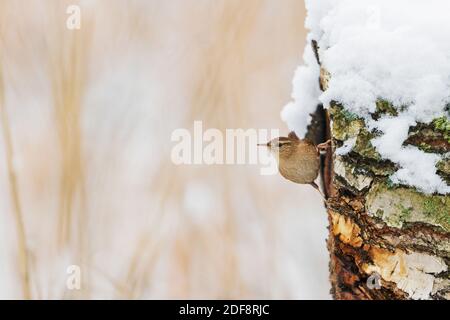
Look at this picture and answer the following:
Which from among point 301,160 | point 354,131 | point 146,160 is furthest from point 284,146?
point 146,160

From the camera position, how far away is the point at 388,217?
2.72ft

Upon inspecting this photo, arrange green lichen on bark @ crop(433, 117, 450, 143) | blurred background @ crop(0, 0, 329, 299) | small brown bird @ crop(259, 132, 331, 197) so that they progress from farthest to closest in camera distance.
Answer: blurred background @ crop(0, 0, 329, 299), small brown bird @ crop(259, 132, 331, 197), green lichen on bark @ crop(433, 117, 450, 143)

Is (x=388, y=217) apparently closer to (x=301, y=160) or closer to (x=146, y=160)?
(x=301, y=160)

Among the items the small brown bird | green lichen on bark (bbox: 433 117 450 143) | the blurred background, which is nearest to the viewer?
green lichen on bark (bbox: 433 117 450 143)

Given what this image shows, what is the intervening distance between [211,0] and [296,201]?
1.08 m

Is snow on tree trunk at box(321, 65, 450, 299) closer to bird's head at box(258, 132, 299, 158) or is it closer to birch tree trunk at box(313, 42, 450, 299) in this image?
birch tree trunk at box(313, 42, 450, 299)

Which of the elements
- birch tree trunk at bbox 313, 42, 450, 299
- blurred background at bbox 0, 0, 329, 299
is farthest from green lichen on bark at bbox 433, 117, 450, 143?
blurred background at bbox 0, 0, 329, 299

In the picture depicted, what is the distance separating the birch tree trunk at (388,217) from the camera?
795mm

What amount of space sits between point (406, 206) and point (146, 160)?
1.88 m

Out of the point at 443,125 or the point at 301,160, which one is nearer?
the point at 443,125

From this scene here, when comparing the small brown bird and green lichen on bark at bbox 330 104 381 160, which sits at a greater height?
green lichen on bark at bbox 330 104 381 160

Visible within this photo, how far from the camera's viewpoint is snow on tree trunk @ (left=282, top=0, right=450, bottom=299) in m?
0.78

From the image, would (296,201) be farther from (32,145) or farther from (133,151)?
(32,145)

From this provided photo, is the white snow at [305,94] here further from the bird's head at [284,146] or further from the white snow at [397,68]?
the white snow at [397,68]
